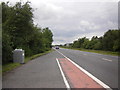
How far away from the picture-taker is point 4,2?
81.3 ft

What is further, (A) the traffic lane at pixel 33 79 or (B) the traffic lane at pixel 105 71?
(B) the traffic lane at pixel 105 71

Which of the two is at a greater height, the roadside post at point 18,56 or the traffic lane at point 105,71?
the roadside post at point 18,56

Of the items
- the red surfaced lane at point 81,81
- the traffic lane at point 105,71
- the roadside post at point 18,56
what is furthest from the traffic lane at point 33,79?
the roadside post at point 18,56

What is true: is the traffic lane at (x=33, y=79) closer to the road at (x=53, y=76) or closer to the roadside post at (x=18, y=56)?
the road at (x=53, y=76)

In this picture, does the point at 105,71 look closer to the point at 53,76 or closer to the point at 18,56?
the point at 53,76

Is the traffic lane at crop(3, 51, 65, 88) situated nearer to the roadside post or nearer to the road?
the road

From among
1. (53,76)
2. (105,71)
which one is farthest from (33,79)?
(105,71)

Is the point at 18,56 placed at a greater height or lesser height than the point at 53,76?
greater

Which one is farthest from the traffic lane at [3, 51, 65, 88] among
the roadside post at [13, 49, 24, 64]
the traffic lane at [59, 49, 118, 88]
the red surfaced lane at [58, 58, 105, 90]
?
the roadside post at [13, 49, 24, 64]

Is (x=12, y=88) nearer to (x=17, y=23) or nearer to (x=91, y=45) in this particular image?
(x=17, y=23)

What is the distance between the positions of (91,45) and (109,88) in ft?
312

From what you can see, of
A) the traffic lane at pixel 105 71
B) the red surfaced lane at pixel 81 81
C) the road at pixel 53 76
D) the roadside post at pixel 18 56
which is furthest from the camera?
the roadside post at pixel 18 56

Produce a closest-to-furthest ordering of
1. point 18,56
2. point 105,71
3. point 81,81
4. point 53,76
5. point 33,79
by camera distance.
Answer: point 81,81 < point 33,79 < point 53,76 < point 105,71 < point 18,56

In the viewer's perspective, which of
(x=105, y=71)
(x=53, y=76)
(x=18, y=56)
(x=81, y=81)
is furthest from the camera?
(x=18, y=56)
